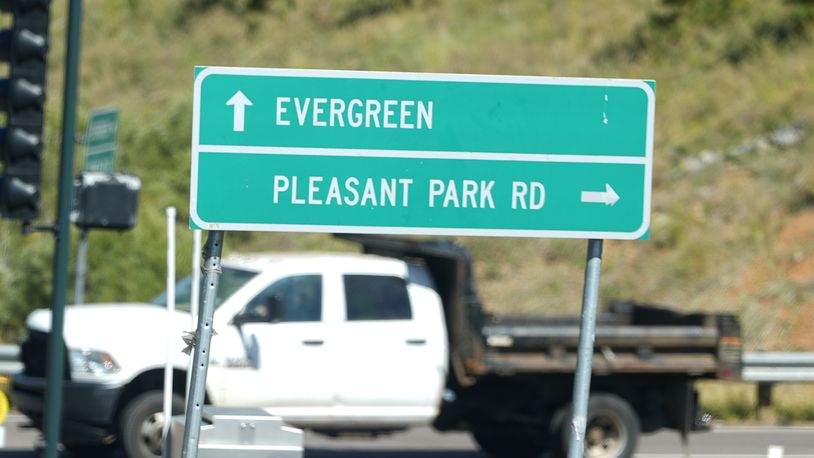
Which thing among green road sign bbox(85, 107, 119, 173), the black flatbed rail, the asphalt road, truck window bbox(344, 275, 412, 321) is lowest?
the asphalt road

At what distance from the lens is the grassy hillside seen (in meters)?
20.1

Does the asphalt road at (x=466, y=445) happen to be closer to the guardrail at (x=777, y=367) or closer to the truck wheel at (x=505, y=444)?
the truck wheel at (x=505, y=444)

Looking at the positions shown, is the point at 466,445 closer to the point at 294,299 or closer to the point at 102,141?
the point at 294,299

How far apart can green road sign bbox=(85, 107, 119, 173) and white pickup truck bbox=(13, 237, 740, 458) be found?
91.1 inches

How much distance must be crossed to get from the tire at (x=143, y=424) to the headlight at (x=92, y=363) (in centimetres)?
34

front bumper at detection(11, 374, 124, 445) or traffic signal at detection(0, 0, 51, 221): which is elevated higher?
traffic signal at detection(0, 0, 51, 221)

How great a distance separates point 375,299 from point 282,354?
1004 mm

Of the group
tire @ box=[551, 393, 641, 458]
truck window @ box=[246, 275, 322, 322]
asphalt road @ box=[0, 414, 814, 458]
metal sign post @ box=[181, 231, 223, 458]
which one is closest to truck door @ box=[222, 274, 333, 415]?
truck window @ box=[246, 275, 322, 322]

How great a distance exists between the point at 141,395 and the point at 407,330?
7.72 feet

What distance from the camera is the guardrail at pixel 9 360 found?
13695 mm

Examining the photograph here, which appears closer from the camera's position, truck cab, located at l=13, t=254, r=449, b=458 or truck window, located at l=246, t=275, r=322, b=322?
truck cab, located at l=13, t=254, r=449, b=458

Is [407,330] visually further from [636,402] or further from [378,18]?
[378,18]

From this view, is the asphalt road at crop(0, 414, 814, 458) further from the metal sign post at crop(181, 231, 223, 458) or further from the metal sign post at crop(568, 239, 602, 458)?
the metal sign post at crop(568, 239, 602, 458)

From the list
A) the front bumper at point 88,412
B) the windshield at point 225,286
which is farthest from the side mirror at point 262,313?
the front bumper at point 88,412
